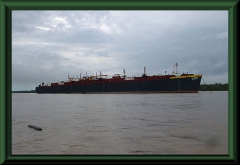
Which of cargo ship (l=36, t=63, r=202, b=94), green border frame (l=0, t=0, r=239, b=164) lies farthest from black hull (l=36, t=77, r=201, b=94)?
green border frame (l=0, t=0, r=239, b=164)

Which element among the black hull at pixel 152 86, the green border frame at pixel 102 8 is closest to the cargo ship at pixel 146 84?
the black hull at pixel 152 86

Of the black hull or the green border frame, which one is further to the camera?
the black hull

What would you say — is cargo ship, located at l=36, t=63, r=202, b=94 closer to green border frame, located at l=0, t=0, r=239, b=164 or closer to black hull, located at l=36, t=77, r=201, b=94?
black hull, located at l=36, t=77, r=201, b=94

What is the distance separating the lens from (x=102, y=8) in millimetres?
2514

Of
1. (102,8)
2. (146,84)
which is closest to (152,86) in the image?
(146,84)

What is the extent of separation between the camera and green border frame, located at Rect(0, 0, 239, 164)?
7.63 feet

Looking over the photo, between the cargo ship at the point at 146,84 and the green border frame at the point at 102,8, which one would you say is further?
the cargo ship at the point at 146,84

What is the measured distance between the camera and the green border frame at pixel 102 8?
91.5 inches

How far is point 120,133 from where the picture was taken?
909 cm

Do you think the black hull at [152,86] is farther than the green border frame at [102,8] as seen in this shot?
Yes

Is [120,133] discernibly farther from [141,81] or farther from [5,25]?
[141,81]

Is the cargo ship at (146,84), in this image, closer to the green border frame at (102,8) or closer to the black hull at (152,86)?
the black hull at (152,86)

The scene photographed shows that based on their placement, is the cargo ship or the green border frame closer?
the green border frame
